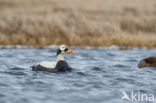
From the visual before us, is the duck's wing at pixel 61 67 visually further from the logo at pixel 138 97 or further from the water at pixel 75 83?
the logo at pixel 138 97

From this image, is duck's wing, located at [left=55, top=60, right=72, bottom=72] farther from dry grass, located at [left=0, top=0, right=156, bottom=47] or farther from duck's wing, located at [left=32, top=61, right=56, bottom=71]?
dry grass, located at [left=0, top=0, right=156, bottom=47]

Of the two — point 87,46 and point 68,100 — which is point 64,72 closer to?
point 68,100

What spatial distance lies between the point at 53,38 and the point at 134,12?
911 centimetres

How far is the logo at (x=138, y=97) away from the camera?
10188 millimetres

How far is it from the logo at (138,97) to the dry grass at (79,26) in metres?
15.2

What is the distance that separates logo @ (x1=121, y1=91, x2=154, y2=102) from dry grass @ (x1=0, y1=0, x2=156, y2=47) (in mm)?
15179

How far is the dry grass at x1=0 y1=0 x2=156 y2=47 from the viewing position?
2588 cm

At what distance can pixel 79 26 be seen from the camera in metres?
27.6

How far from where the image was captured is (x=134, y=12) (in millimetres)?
32375

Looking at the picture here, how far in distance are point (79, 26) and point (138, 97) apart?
57.4 ft

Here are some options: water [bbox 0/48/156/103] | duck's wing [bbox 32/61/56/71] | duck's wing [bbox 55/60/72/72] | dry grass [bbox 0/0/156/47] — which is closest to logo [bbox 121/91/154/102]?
water [bbox 0/48/156/103]

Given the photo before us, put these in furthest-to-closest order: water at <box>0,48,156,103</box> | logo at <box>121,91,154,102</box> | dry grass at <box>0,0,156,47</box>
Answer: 1. dry grass at <box>0,0,156,47</box>
2. logo at <box>121,91,154,102</box>
3. water at <box>0,48,156,103</box>

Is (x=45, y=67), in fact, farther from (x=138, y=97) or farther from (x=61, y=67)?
(x=138, y=97)

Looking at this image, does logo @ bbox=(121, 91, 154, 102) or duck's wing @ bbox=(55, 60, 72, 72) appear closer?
logo @ bbox=(121, 91, 154, 102)
